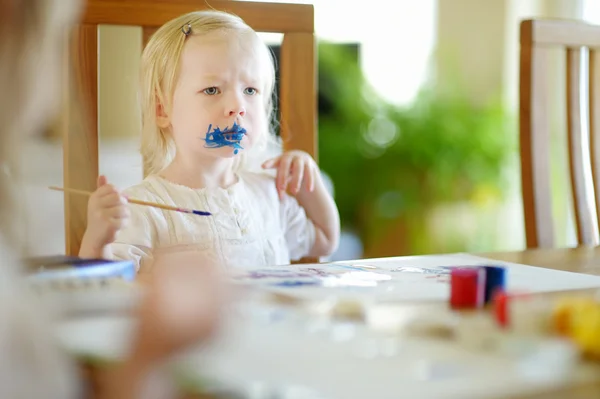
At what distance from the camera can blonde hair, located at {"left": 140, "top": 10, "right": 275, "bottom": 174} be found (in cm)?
96

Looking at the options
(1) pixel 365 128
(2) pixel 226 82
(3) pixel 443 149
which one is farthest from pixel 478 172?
(2) pixel 226 82

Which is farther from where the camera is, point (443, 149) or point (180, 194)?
point (443, 149)

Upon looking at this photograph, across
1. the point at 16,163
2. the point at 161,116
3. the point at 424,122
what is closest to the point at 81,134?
the point at 161,116

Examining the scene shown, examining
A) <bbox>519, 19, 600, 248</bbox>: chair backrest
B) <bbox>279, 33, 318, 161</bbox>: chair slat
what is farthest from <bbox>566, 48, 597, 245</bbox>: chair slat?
<bbox>279, 33, 318, 161</bbox>: chair slat

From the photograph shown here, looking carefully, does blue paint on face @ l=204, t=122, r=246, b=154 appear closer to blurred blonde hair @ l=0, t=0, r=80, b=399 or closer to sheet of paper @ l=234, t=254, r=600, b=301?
sheet of paper @ l=234, t=254, r=600, b=301

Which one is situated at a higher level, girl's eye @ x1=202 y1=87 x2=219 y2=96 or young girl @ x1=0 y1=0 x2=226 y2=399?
girl's eye @ x1=202 y1=87 x2=219 y2=96

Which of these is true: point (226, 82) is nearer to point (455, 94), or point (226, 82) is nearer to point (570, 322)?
point (570, 322)

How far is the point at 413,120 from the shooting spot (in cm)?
303

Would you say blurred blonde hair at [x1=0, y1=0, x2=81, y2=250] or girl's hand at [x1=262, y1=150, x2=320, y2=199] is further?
girl's hand at [x1=262, y1=150, x2=320, y2=199]

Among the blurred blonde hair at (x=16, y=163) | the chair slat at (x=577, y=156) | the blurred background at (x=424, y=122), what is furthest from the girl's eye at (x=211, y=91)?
the blurred background at (x=424, y=122)

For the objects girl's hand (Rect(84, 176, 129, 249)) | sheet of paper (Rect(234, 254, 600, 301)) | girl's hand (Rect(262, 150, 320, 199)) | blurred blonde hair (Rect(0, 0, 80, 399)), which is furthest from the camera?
girl's hand (Rect(262, 150, 320, 199))

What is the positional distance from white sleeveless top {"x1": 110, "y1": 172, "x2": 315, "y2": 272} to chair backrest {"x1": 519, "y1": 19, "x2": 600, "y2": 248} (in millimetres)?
388

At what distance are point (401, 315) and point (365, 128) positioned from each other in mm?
A: 2511

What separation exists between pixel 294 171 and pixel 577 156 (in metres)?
0.48
